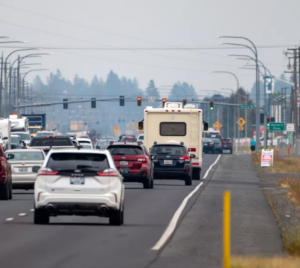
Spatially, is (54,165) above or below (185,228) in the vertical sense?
above

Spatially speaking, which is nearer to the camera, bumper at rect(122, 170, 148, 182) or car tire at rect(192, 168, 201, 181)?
bumper at rect(122, 170, 148, 182)

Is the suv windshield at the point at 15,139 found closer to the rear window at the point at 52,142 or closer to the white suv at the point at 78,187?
the rear window at the point at 52,142

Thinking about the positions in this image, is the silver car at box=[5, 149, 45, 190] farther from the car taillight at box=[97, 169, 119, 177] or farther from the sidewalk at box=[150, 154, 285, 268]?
the car taillight at box=[97, 169, 119, 177]

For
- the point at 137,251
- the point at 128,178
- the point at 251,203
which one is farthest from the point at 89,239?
the point at 128,178

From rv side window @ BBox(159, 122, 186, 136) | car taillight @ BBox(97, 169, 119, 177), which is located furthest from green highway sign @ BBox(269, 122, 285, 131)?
car taillight @ BBox(97, 169, 119, 177)

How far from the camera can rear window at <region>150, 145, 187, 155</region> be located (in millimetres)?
37266

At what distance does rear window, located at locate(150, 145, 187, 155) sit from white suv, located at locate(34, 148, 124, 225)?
18.4 metres

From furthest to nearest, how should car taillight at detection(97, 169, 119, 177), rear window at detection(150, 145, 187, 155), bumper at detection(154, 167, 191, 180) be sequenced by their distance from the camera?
rear window at detection(150, 145, 187, 155) → bumper at detection(154, 167, 191, 180) → car taillight at detection(97, 169, 119, 177)

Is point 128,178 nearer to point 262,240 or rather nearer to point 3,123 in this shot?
point 262,240

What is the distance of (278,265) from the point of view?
13.0 m

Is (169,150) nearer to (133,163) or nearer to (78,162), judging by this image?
(133,163)

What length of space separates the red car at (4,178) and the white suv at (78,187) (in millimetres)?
8401

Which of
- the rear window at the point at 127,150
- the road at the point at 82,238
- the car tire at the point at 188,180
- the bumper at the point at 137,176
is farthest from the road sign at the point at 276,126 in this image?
the road at the point at 82,238

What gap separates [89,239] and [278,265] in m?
4.72
